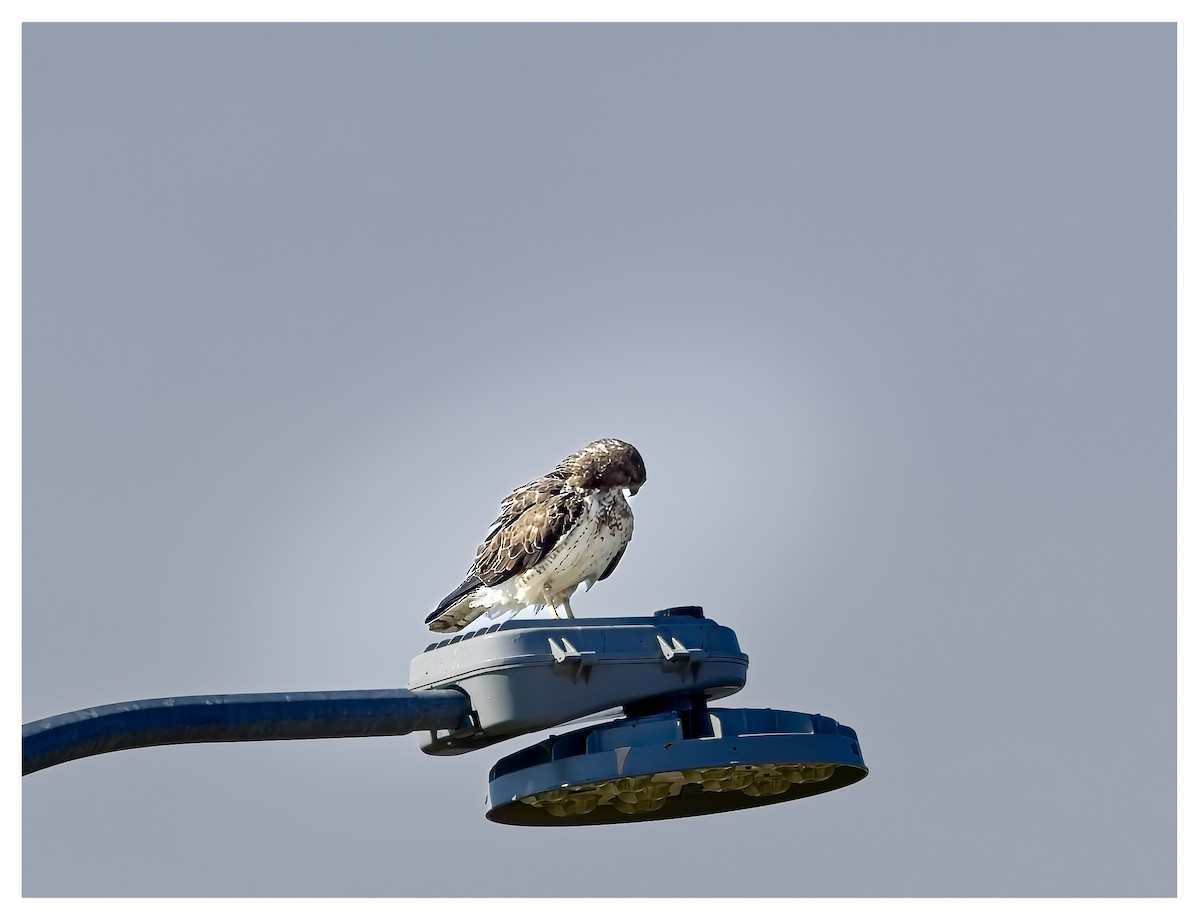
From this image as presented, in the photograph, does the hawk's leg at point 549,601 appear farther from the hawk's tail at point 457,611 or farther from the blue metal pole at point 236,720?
the blue metal pole at point 236,720

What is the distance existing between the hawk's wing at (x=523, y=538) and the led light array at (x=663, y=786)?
3313 mm

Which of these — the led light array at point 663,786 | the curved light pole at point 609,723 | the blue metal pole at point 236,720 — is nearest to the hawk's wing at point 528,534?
the curved light pole at point 609,723

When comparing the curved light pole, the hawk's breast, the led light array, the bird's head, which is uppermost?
the bird's head

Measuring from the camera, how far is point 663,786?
1008 centimetres

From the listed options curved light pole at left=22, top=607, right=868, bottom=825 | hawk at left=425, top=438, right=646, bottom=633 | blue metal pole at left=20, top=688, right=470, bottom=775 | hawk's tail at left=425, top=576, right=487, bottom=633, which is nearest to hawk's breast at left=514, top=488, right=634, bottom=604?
hawk at left=425, top=438, right=646, bottom=633

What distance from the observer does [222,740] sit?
8.65 meters

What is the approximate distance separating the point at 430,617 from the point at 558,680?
3755 mm

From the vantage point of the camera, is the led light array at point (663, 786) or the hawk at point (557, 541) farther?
the hawk at point (557, 541)

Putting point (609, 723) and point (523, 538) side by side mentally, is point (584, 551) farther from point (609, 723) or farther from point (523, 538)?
point (609, 723)

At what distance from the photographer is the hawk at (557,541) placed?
534 inches

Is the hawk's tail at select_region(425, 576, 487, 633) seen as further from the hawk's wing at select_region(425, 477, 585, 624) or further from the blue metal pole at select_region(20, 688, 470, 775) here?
the blue metal pole at select_region(20, 688, 470, 775)

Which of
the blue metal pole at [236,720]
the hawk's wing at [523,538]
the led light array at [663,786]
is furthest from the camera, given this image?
the hawk's wing at [523,538]

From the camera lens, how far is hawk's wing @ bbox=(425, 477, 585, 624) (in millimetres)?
13547

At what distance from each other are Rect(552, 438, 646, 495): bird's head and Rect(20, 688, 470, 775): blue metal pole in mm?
3869
